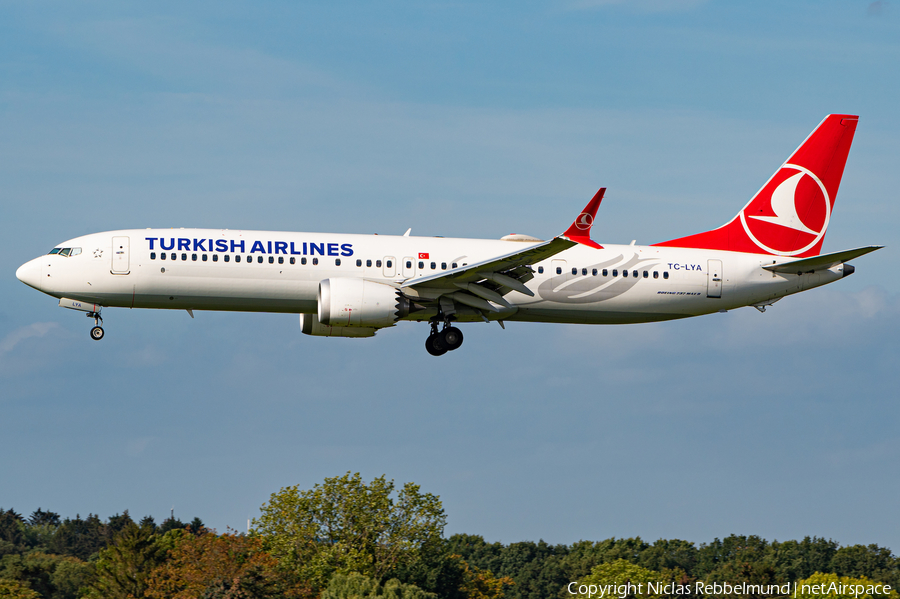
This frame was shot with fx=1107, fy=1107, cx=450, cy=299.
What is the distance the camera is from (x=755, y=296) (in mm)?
47938

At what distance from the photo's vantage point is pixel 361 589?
8394cm

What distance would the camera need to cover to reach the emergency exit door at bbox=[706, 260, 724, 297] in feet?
155

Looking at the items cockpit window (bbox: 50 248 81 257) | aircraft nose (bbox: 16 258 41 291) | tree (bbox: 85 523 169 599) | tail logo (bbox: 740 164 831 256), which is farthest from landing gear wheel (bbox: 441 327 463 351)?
tree (bbox: 85 523 169 599)

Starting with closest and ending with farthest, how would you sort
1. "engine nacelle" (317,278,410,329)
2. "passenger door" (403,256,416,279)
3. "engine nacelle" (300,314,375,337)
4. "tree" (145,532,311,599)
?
"engine nacelle" (317,278,410,329) → "passenger door" (403,256,416,279) → "engine nacelle" (300,314,375,337) → "tree" (145,532,311,599)

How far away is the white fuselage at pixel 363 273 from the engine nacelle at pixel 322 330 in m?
2.77

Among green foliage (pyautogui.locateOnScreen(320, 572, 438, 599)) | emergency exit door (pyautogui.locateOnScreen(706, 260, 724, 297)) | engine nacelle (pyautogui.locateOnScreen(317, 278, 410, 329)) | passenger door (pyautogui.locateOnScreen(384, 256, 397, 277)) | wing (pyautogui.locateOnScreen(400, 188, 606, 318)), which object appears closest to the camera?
wing (pyautogui.locateOnScreen(400, 188, 606, 318))

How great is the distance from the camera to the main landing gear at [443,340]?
1768 inches

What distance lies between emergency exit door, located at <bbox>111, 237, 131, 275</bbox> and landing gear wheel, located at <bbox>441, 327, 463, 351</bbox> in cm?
1260

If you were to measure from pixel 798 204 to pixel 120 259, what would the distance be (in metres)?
30.2

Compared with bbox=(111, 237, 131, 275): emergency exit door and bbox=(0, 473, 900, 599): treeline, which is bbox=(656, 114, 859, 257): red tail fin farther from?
bbox=(0, 473, 900, 599): treeline

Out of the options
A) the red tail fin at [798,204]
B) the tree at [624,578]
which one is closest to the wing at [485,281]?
the red tail fin at [798,204]

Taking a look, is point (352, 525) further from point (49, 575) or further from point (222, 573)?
point (49, 575)

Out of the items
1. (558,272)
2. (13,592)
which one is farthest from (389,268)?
(13,592)

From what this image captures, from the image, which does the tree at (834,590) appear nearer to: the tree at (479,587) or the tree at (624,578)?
the tree at (624,578)
